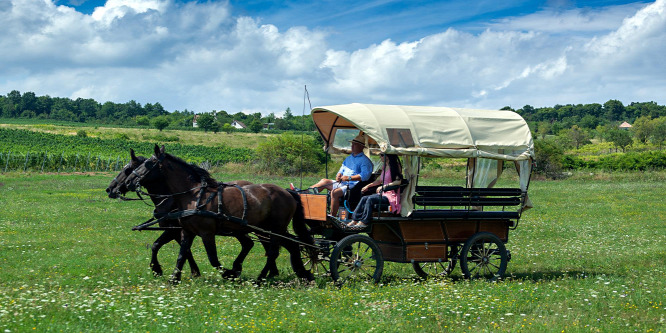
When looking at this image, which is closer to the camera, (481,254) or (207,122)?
(481,254)

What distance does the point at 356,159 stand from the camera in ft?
37.0

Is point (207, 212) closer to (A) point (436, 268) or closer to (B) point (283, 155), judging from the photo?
(A) point (436, 268)

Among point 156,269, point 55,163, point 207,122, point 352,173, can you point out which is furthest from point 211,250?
point 207,122

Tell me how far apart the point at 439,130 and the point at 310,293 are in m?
3.78

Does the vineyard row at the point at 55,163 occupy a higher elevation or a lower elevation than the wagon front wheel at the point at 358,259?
lower

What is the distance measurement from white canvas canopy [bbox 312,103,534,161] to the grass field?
2316 millimetres

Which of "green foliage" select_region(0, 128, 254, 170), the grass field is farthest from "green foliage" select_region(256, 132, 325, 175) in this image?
the grass field

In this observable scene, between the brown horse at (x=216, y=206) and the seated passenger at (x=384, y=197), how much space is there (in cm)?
115

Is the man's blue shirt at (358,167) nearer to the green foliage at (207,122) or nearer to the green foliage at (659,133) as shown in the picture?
the green foliage at (659,133)

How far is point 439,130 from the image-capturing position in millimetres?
10922

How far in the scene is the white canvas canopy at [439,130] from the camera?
10.4 m

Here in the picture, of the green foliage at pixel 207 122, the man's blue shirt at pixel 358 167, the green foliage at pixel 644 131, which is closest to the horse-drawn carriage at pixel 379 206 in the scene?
the man's blue shirt at pixel 358 167

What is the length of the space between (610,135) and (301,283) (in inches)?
3501

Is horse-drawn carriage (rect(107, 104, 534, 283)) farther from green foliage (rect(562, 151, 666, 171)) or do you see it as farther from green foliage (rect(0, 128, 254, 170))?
green foliage (rect(0, 128, 254, 170))
